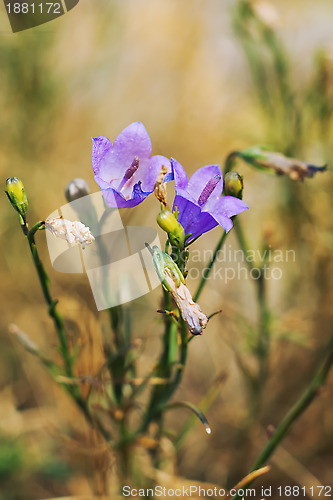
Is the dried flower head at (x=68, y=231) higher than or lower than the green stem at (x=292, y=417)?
higher

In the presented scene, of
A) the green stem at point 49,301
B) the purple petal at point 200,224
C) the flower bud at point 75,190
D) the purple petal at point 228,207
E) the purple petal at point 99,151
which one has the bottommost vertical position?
the green stem at point 49,301

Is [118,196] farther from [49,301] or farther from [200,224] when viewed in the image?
[49,301]

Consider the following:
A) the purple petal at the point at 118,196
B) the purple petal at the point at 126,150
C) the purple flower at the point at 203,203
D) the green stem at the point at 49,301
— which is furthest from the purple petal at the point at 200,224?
the green stem at the point at 49,301

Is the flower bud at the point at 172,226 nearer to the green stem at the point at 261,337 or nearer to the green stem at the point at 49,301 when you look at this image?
the green stem at the point at 49,301

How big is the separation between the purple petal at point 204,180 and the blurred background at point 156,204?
485 mm

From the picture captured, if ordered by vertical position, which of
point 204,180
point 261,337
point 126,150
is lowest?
point 261,337

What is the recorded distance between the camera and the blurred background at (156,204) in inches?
81.3

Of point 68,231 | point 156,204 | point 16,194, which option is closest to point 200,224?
point 68,231

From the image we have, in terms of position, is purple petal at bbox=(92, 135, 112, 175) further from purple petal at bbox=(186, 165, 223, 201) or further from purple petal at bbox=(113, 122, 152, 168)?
purple petal at bbox=(186, 165, 223, 201)

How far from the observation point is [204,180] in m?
1.18

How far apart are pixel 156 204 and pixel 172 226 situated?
1768 mm

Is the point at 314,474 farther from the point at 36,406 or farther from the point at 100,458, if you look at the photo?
the point at 36,406

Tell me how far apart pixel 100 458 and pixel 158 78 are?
8.59 feet

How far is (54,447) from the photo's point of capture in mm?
2180
